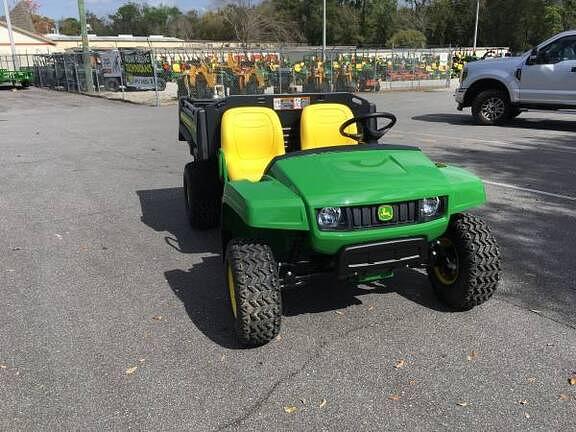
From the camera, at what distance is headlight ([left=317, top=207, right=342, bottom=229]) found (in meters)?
3.09

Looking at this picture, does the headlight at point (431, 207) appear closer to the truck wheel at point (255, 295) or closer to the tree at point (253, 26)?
the truck wheel at point (255, 295)

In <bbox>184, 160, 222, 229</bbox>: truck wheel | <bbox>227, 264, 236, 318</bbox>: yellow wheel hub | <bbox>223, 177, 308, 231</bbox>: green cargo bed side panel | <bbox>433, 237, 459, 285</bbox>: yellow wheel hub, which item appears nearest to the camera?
<bbox>223, 177, 308, 231</bbox>: green cargo bed side panel

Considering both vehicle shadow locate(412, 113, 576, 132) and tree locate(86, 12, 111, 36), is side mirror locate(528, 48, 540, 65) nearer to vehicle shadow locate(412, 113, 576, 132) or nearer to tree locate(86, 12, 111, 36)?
vehicle shadow locate(412, 113, 576, 132)

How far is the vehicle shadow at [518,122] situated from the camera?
41.8 ft

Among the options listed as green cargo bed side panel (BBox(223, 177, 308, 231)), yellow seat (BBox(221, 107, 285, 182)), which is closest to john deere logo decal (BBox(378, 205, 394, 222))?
green cargo bed side panel (BBox(223, 177, 308, 231))

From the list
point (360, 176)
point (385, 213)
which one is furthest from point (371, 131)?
point (385, 213)

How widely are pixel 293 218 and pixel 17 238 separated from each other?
3.57 metres

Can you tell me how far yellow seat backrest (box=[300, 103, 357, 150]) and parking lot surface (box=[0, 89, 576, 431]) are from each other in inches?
51.4

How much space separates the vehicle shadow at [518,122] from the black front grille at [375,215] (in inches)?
420

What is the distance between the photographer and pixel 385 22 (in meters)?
79.7

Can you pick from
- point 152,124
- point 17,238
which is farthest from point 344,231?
point 152,124

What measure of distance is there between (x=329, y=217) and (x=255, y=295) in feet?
2.00

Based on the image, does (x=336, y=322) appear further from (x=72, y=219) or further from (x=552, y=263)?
(x=72, y=219)

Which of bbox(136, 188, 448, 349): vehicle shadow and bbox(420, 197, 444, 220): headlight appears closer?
bbox(420, 197, 444, 220): headlight
